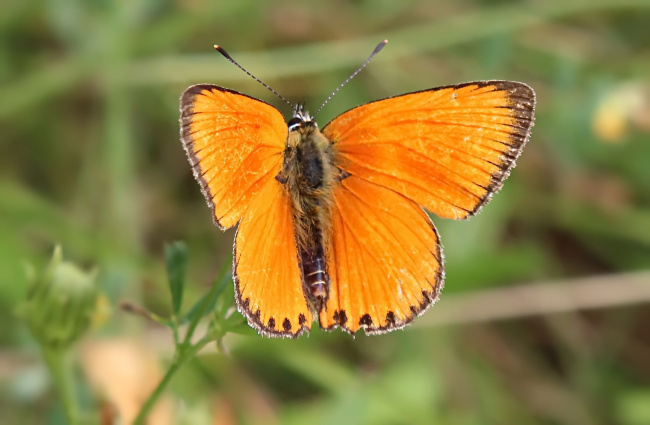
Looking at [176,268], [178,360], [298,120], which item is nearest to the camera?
[178,360]

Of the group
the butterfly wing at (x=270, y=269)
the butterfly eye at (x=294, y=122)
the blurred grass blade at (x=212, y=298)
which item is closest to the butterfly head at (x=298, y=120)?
the butterfly eye at (x=294, y=122)

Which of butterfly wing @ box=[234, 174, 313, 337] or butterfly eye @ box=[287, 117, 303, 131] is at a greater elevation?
butterfly eye @ box=[287, 117, 303, 131]

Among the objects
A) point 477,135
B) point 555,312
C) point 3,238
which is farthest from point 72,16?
point 555,312

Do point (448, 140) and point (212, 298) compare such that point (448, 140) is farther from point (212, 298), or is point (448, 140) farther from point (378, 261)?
point (212, 298)

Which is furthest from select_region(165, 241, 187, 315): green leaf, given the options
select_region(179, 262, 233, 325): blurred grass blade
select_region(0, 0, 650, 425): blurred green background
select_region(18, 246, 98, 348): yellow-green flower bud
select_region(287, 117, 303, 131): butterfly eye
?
select_region(0, 0, 650, 425): blurred green background

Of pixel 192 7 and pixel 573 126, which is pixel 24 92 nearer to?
pixel 192 7

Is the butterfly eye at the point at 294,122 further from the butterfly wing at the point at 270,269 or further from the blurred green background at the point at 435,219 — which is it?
the blurred green background at the point at 435,219

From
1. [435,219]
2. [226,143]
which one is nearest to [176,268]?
[226,143]

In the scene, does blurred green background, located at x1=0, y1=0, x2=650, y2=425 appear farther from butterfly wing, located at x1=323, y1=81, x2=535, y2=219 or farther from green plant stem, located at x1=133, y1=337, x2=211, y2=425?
green plant stem, located at x1=133, y1=337, x2=211, y2=425
